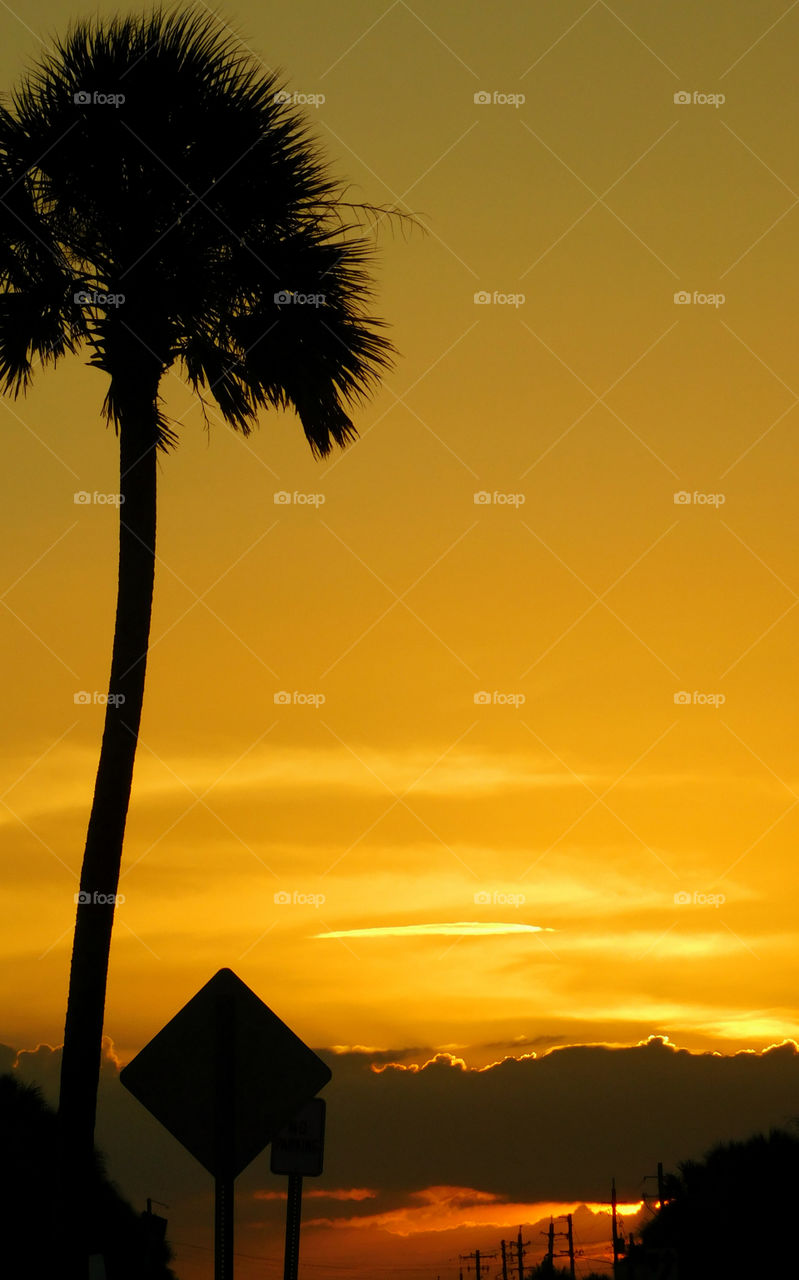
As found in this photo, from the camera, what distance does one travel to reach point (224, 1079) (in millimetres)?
7469

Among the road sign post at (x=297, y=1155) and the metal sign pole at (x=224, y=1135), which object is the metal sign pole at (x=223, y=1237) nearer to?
the metal sign pole at (x=224, y=1135)

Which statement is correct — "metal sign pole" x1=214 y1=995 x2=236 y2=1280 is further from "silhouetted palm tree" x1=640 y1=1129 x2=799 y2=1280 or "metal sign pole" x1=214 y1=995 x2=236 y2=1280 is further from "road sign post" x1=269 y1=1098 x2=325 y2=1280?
"silhouetted palm tree" x1=640 y1=1129 x2=799 y2=1280

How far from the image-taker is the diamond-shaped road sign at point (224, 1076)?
742 cm

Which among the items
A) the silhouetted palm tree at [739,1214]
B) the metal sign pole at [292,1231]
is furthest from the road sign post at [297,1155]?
the silhouetted palm tree at [739,1214]

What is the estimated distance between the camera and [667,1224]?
57031mm

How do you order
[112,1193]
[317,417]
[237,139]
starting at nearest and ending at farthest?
[237,139], [317,417], [112,1193]

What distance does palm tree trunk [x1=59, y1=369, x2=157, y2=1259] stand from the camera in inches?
483

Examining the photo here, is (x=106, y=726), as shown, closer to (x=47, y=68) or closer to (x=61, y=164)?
(x=61, y=164)

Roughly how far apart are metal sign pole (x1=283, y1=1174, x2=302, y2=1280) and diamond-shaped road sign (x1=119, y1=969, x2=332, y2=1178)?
1607mm

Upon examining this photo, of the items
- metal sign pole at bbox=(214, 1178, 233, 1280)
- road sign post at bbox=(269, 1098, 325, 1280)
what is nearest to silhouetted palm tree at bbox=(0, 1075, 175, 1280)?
road sign post at bbox=(269, 1098, 325, 1280)

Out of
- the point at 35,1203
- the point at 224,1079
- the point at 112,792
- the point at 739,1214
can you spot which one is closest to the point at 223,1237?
the point at 224,1079

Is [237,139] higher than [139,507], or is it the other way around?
[237,139]

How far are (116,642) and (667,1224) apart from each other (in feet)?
166

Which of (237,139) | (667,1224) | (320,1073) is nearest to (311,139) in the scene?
(237,139)
